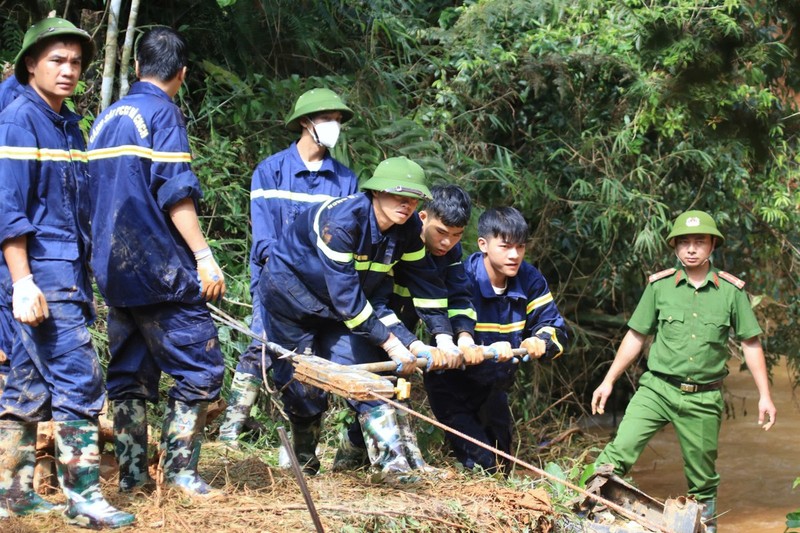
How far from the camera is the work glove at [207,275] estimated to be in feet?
14.5

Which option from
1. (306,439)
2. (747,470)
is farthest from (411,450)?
(747,470)

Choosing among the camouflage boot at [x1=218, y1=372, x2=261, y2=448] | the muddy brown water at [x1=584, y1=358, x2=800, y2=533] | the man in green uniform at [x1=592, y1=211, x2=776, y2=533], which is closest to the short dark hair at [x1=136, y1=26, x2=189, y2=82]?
the camouflage boot at [x1=218, y1=372, x2=261, y2=448]

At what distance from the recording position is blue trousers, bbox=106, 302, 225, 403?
174 inches

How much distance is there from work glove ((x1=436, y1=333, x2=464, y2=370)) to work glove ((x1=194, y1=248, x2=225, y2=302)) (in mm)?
1168

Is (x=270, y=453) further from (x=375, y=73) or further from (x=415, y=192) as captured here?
(x=375, y=73)

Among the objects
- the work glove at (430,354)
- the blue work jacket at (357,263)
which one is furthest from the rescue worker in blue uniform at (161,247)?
the work glove at (430,354)

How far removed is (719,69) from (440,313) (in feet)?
5.84

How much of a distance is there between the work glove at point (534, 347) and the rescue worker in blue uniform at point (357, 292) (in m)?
0.64

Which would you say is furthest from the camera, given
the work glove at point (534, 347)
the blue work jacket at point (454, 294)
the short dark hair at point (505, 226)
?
the short dark hair at point (505, 226)

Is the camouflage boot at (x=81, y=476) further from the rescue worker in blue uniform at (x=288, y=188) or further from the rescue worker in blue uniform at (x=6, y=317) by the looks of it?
the rescue worker in blue uniform at (x=288, y=188)

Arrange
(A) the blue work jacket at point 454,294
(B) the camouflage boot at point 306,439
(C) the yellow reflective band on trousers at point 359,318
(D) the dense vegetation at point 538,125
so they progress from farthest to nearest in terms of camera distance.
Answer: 1. (D) the dense vegetation at point 538,125
2. (A) the blue work jacket at point 454,294
3. (B) the camouflage boot at point 306,439
4. (C) the yellow reflective band on trousers at point 359,318

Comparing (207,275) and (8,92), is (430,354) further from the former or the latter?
(8,92)

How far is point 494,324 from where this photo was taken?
585 centimetres

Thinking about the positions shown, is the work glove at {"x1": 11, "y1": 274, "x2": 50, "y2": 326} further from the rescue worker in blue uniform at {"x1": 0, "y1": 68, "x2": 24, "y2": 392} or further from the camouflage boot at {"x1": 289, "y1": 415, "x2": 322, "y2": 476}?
the camouflage boot at {"x1": 289, "y1": 415, "x2": 322, "y2": 476}
